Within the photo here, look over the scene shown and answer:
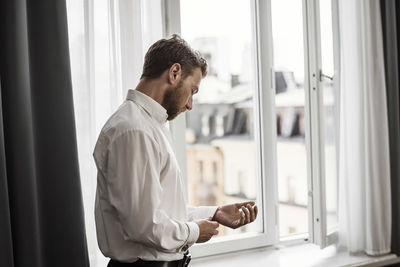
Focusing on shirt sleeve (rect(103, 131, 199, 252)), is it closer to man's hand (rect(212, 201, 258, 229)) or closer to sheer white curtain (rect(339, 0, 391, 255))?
man's hand (rect(212, 201, 258, 229))

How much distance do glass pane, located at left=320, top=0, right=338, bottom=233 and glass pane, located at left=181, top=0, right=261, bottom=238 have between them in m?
0.39

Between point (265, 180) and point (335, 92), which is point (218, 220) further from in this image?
point (335, 92)

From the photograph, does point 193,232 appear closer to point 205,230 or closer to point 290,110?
point 205,230

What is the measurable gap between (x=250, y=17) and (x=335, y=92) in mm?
628

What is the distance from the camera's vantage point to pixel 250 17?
2748mm

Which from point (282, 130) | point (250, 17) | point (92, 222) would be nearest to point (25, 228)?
point (92, 222)

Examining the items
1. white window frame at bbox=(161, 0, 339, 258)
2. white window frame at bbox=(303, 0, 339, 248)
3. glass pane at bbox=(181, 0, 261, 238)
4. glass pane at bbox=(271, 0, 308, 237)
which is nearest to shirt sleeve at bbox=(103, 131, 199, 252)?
white window frame at bbox=(161, 0, 339, 258)

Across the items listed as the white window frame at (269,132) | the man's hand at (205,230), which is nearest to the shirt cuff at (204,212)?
the man's hand at (205,230)

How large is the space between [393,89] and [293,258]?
3.66 feet

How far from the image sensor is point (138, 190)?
1254 millimetres

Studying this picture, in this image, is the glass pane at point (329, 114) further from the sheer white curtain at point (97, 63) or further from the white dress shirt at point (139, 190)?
the white dress shirt at point (139, 190)

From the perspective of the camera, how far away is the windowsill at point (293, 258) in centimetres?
251

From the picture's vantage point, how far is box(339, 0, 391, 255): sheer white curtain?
8.95 feet

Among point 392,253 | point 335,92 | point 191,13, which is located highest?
point 191,13
